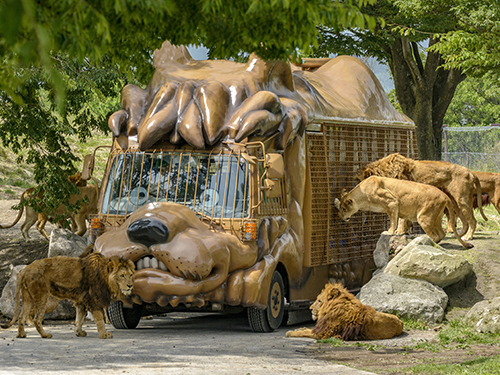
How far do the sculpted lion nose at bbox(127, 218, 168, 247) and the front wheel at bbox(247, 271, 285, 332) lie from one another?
5.83ft

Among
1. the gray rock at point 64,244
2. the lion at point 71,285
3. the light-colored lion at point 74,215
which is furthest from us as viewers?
the light-colored lion at point 74,215

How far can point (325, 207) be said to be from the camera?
11805 millimetres

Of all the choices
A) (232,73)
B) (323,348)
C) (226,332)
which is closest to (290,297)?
(226,332)

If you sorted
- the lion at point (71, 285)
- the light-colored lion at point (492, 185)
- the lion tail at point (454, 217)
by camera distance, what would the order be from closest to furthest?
the lion at point (71, 285)
the lion tail at point (454, 217)
the light-colored lion at point (492, 185)

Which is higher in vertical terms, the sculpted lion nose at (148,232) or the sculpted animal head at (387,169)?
the sculpted animal head at (387,169)

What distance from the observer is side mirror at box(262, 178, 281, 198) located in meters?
9.88

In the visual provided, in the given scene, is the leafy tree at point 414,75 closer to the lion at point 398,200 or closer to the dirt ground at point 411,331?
the dirt ground at point 411,331

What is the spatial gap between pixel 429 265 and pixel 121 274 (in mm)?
4769

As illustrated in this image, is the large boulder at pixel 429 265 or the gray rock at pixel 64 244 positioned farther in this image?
the gray rock at pixel 64 244

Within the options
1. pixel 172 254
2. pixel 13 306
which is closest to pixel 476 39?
pixel 172 254

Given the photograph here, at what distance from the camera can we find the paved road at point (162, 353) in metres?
7.09

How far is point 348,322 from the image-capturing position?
372 inches

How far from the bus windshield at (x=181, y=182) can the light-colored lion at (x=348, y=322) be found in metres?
1.64

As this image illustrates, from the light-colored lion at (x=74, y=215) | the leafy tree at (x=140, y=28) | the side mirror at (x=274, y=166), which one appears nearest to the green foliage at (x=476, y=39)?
the side mirror at (x=274, y=166)
